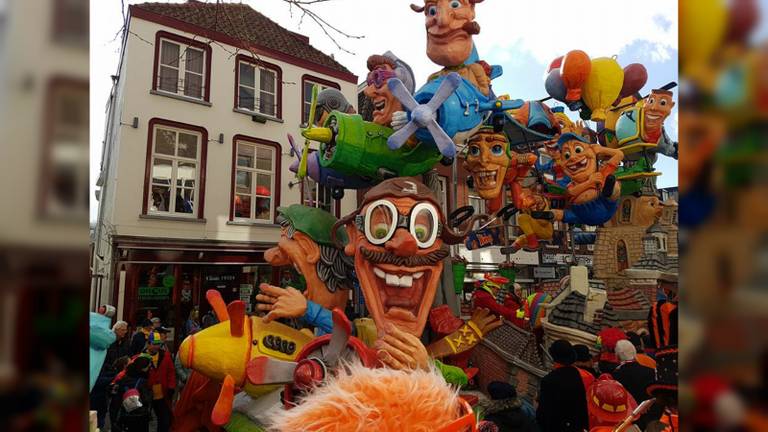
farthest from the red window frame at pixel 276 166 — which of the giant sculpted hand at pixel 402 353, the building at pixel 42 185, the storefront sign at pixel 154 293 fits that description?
the building at pixel 42 185

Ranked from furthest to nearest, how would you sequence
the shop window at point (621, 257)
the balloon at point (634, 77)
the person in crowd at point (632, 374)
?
the balloon at point (634, 77), the shop window at point (621, 257), the person in crowd at point (632, 374)

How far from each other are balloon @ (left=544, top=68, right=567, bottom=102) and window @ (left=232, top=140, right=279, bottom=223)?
596cm

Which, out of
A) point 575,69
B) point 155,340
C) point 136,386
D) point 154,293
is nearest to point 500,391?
point 136,386

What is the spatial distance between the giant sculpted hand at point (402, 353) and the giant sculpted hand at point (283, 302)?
1173 mm

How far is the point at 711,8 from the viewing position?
0.33m

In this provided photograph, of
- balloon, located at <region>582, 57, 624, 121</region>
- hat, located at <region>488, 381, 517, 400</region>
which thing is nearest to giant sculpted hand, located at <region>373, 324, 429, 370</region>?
hat, located at <region>488, 381, 517, 400</region>

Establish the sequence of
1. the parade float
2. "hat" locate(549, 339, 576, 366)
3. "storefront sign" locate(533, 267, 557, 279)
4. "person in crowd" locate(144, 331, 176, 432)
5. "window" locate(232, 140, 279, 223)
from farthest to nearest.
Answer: "storefront sign" locate(533, 267, 557, 279) → "window" locate(232, 140, 279, 223) → "person in crowd" locate(144, 331, 176, 432) → "hat" locate(549, 339, 576, 366) → the parade float

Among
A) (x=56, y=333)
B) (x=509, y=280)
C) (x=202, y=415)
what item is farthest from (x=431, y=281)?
(x=509, y=280)

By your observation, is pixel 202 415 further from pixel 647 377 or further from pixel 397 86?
pixel 647 377

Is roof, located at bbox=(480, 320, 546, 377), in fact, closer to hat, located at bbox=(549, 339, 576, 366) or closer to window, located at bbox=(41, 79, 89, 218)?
hat, located at bbox=(549, 339, 576, 366)

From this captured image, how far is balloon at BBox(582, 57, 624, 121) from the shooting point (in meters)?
6.00

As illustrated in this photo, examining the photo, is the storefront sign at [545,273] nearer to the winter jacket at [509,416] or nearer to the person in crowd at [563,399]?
the person in crowd at [563,399]

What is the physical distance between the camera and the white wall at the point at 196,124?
8734 millimetres

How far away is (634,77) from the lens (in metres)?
6.35
